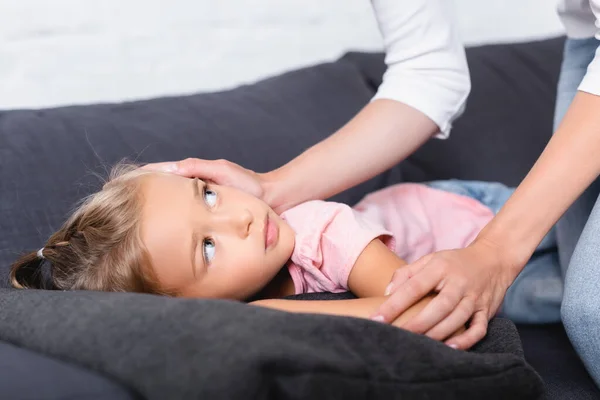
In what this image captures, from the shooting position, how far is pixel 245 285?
1175mm

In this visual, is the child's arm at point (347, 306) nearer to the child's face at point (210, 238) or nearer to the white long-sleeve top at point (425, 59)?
the child's face at point (210, 238)

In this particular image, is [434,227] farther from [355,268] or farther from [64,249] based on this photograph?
[64,249]

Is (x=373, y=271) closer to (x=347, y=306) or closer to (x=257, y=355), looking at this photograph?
(x=347, y=306)

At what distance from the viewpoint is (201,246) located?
1149 millimetres

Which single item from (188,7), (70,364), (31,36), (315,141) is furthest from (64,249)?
(188,7)

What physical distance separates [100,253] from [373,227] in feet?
1.36

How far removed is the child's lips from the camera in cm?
118

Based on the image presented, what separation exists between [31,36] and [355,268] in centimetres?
111

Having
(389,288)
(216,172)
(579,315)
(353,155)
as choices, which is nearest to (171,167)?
(216,172)

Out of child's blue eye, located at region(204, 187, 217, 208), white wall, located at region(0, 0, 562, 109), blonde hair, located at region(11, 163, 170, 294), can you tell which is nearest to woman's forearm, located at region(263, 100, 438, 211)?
child's blue eye, located at region(204, 187, 217, 208)

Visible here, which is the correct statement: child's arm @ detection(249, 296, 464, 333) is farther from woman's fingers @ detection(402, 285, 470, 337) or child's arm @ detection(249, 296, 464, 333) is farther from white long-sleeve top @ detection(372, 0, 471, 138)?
white long-sleeve top @ detection(372, 0, 471, 138)

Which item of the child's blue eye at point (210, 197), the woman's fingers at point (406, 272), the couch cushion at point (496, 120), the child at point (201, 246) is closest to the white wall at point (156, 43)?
the couch cushion at point (496, 120)

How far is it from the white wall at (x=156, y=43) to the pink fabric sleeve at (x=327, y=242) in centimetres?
88

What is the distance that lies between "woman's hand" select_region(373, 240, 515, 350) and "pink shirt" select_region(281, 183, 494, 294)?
0.66 feet
